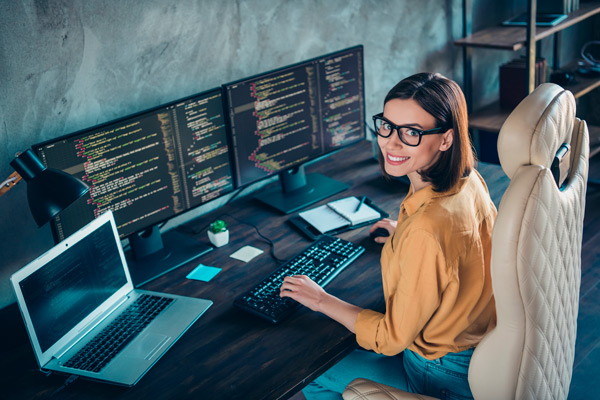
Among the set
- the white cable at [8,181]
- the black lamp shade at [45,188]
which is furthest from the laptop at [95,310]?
the white cable at [8,181]

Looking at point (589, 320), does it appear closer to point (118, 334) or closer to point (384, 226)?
point (384, 226)

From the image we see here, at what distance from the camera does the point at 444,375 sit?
64.2 inches

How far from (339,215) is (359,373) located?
2.04ft

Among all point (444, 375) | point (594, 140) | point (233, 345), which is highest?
point (233, 345)

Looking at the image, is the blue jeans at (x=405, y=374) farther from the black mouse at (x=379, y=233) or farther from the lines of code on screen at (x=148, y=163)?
the lines of code on screen at (x=148, y=163)

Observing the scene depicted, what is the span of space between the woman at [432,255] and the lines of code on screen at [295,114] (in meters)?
0.62

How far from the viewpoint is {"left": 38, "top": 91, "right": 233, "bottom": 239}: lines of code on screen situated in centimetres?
177

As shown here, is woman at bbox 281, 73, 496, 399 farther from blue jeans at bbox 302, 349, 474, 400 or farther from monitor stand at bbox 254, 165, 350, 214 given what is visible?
monitor stand at bbox 254, 165, 350, 214

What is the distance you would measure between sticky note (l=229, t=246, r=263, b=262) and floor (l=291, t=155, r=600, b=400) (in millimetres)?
645

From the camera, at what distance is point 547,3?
3447mm

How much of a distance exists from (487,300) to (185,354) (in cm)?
79

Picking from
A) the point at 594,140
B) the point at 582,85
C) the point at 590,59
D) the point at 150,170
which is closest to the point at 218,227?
the point at 150,170

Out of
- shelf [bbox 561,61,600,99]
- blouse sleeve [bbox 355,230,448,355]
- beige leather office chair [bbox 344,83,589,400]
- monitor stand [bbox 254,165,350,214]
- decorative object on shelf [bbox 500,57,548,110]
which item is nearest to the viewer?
beige leather office chair [bbox 344,83,589,400]

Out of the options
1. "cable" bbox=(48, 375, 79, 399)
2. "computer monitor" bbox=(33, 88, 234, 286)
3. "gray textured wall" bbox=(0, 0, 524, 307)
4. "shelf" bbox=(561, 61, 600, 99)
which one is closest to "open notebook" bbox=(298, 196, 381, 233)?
"computer monitor" bbox=(33, 88, 234, 286)
